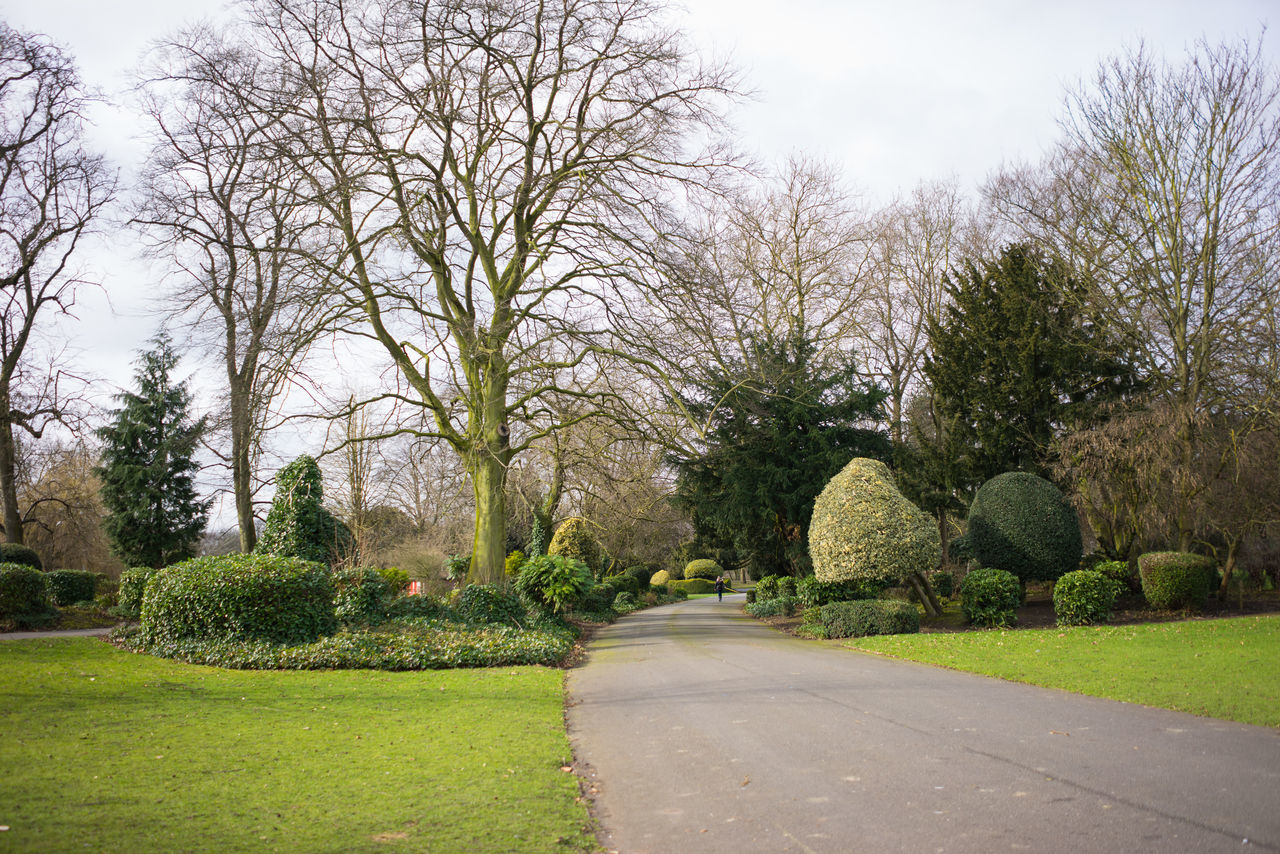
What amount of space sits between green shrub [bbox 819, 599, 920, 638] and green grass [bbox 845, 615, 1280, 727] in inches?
27.7

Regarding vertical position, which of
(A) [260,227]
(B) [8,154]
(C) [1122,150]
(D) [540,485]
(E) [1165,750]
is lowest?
(E) [1165,750]

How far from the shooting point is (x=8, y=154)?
21.0 meters

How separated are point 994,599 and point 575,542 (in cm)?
1681

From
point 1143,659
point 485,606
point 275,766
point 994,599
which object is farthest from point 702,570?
point 275,766

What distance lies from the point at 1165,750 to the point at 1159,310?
15666 millimetres

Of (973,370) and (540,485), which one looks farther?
(540,485)

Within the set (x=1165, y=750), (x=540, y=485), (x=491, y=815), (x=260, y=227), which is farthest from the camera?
(x=540, y=485)

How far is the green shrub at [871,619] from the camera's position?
16344 mm

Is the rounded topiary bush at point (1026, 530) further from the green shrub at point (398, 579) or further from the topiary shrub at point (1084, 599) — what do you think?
the green shrub at point (398, 579)

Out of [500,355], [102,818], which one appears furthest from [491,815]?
[500,355]

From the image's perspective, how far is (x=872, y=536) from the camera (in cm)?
1703

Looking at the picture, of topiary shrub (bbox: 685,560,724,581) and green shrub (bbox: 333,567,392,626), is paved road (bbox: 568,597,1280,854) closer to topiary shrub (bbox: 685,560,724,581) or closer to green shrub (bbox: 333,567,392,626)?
green shrub (bbox: 333,567,392,626)

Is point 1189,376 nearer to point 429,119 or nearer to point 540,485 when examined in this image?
point 429,119

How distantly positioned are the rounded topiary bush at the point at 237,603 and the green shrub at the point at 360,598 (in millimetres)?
1769
